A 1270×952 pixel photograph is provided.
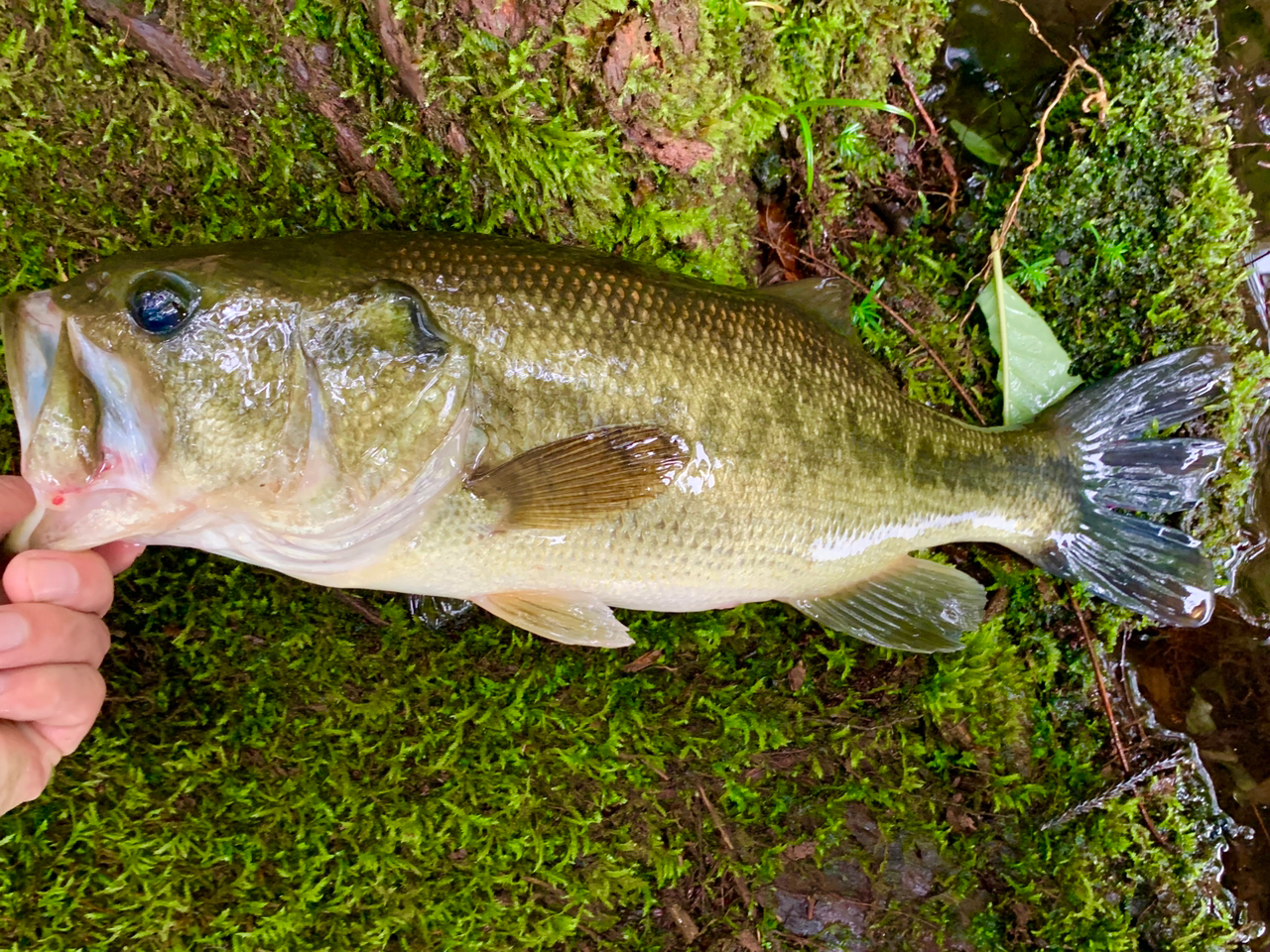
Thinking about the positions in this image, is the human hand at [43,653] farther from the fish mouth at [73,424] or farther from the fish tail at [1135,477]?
the fish tail at [1135,477]

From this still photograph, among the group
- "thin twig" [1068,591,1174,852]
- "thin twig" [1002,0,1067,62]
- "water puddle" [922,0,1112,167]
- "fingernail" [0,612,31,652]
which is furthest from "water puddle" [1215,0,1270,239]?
"fingernail" [0,612,31,652]

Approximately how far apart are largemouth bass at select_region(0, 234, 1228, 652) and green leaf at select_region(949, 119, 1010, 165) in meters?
0.89

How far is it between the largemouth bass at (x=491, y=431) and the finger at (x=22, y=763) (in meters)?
0.42

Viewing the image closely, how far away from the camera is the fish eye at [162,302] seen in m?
1.42

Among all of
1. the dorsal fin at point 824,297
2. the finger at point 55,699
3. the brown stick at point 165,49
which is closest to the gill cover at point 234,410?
the finger at point 55,699

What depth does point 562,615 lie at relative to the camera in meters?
1.78

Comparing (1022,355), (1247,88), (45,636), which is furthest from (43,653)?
(1247,88)

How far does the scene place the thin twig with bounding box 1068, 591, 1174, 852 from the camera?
87.8 inches

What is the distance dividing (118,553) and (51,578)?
26 centimetres

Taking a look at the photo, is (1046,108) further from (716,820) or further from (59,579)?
(59,579)

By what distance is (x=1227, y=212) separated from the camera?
7.67 feet

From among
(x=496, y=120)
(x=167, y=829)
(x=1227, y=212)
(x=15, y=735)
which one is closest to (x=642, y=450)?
(x=496, y=120)

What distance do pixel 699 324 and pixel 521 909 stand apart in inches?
63.9

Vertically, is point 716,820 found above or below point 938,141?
below
